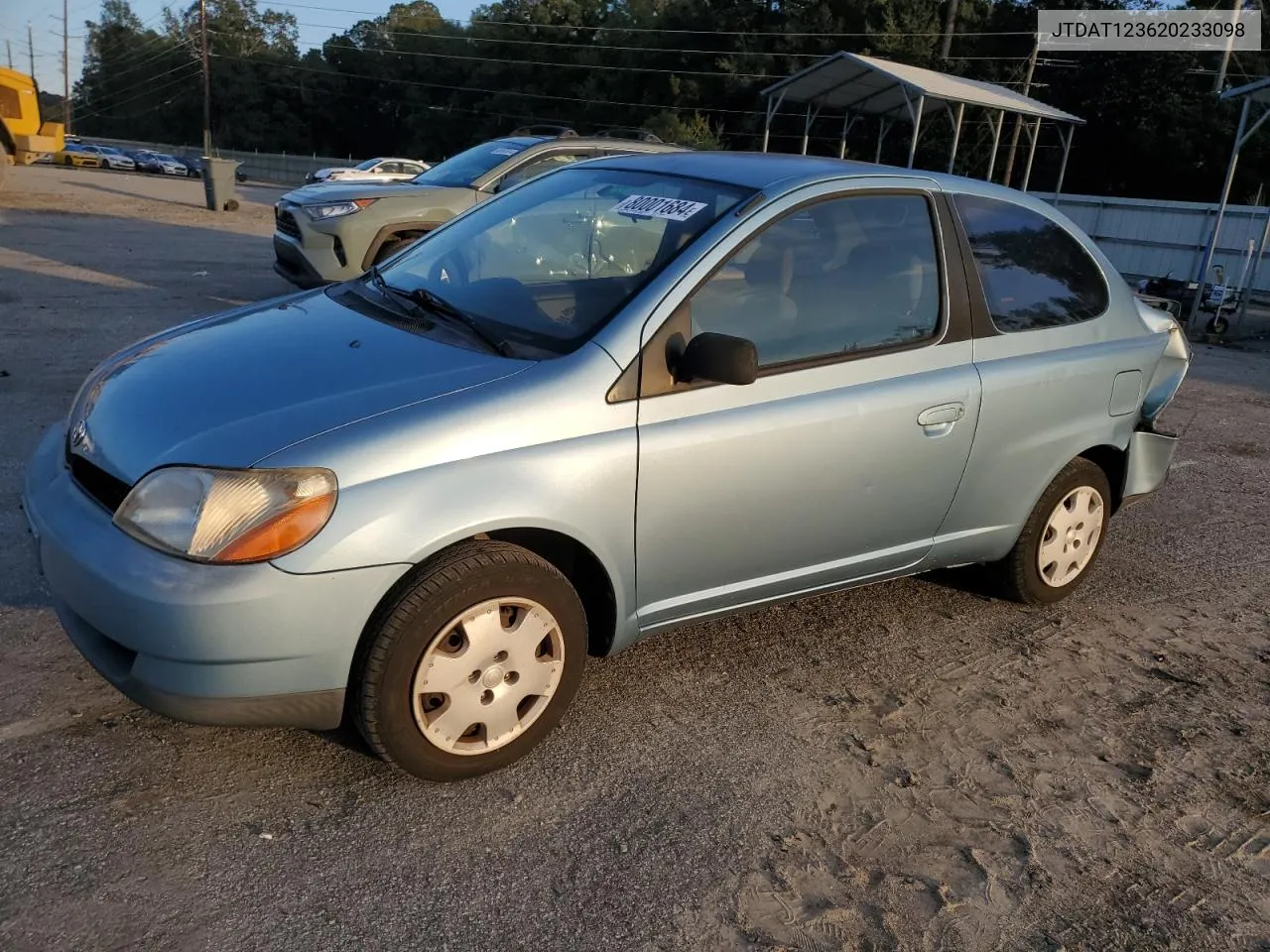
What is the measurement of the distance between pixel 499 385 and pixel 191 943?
1544 millimetres

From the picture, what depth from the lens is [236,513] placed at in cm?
247

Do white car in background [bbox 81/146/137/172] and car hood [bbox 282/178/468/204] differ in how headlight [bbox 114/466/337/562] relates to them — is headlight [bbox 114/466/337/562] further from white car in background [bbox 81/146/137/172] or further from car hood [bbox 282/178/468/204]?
white car in background [bbox 81/146/137/172]

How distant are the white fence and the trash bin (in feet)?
56.1

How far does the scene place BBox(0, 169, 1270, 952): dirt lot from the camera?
2.41m

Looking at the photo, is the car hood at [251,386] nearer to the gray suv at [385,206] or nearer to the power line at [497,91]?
the gray suv at [385,206]

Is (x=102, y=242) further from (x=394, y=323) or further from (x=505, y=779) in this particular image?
(x=505, y=779)

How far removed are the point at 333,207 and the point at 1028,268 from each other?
614 cm

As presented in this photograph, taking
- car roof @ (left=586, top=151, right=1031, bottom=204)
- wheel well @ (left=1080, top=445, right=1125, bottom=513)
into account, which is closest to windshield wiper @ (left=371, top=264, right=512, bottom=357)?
car roof @ (left=586, top=151, right=1031, bottom=204)

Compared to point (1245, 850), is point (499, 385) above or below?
above

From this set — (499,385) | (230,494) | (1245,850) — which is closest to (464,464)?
(499,385)

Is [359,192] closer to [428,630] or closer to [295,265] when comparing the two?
[295,265]

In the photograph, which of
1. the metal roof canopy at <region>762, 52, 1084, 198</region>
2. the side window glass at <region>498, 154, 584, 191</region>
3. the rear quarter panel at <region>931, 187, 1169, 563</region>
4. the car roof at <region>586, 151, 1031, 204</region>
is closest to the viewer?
the car roof at <region>586, 151, 1031, 204</region>

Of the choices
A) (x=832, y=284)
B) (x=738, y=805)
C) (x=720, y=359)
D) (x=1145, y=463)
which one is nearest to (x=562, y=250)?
(x=832, y=284)

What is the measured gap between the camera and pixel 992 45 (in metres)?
46.3
